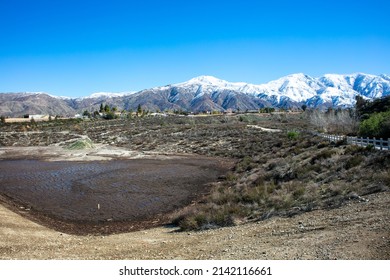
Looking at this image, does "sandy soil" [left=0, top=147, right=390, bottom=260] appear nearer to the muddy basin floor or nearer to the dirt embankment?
the dirt embankment

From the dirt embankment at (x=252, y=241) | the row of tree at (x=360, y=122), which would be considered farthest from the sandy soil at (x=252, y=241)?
the row of tree at (x=360, y=122)

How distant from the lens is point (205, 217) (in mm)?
14852

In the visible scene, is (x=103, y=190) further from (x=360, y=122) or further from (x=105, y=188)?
(x=360, y=122)

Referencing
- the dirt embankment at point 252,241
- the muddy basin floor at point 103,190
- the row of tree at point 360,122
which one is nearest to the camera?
the dirt embankment at point 252,241

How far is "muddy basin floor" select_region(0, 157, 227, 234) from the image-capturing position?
1820cm

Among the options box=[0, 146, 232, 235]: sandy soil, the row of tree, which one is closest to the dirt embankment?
box=[0, 146, 232, 235]: sandy soil

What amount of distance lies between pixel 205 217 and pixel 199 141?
42021 mm

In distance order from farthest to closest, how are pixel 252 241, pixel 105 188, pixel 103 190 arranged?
pixel 105 188, pixel 103 190, pixel 252 241

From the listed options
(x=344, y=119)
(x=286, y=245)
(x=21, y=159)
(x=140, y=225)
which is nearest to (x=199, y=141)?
(x=344, y=119)

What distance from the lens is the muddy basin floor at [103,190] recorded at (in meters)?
18.2

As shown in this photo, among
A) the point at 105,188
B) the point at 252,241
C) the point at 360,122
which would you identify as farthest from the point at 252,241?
the point at 360,122

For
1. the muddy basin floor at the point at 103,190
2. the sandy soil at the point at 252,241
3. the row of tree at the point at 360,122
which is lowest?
the muddy basin floor at the point at 103,190

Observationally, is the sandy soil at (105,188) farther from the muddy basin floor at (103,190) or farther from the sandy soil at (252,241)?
the sandy soil at (252,241)

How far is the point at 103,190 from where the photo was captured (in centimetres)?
2556
